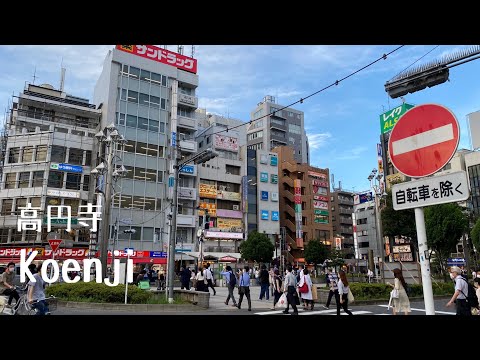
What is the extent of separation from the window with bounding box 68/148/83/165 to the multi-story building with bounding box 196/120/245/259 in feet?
48.4

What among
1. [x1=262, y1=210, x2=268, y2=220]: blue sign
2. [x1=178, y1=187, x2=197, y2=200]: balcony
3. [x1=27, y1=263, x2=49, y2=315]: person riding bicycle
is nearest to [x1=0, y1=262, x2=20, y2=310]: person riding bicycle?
[x1=27, y1=263, x2=49, y2=315]: person riding bicycle

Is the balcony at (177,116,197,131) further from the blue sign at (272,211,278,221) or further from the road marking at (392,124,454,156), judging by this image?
the road marking at (392,124,454,156)

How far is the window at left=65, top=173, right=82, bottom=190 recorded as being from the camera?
4160 cm

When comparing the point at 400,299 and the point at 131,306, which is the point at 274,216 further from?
the point at 400,299

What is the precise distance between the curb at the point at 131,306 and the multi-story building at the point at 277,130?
66662 mm

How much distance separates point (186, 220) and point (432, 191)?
45.8 metres

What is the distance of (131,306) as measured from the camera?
1516cm

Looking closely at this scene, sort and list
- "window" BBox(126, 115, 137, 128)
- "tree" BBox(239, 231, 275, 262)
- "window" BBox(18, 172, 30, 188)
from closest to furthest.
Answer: "window" BBox(18, 172, 30, 188) < "window" BBox(126, 115, 137, 128) < "tree" BBox(239, 231, 275, 262)

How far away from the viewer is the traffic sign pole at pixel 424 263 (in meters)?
3.04

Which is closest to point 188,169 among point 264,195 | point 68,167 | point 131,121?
point 131,121

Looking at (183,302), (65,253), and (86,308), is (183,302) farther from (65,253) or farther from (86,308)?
(65,253)
